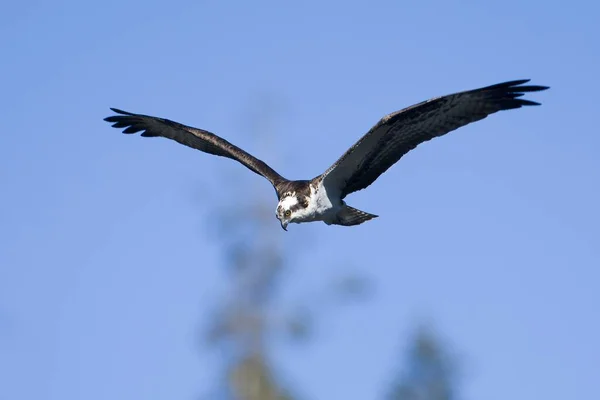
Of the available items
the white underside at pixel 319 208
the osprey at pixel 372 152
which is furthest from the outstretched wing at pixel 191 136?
the white underside at pixel 319 208

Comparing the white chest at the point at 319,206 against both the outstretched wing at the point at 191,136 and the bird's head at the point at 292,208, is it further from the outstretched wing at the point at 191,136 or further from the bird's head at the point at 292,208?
the outstretched wing at the point at 191,136

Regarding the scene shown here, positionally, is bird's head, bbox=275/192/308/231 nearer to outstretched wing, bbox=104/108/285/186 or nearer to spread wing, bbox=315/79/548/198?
spread wing, bbox=315/79/548/198

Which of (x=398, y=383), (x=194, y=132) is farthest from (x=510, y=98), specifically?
(x=398, y=383)

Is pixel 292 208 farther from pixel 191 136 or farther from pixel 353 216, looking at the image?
pixel 191 136

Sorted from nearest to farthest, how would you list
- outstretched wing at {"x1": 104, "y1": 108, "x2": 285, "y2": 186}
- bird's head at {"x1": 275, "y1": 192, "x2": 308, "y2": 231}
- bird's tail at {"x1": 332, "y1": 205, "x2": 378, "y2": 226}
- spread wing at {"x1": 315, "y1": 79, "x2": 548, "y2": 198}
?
1. spread wing at {"x1": 315, "y1": 79, "x2": 548, "y2": 198}
2. bird's head at {"x1": 275, "y1": 192, "x2": 308, "y2": 231}
3. bird's tail at {"x1": 332, "y1": 205, "x2": 378, "y2": 226}
4. outstretched wing at {"x1": 104, "y1": 108, "x2": 285, "y2": 186}

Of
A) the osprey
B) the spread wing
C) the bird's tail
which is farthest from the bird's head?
the bird's tail
